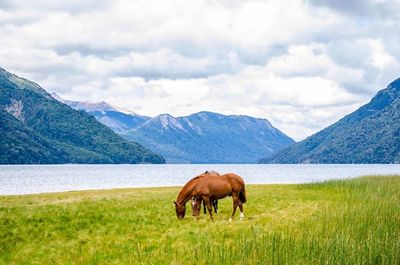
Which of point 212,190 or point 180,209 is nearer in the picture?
point 212,190

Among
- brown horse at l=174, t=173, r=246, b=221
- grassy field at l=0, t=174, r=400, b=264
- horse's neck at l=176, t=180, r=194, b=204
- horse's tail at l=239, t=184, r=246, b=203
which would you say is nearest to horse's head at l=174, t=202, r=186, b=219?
brown horse at l=174, t=173, r=246, b=221

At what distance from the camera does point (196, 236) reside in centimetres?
1883

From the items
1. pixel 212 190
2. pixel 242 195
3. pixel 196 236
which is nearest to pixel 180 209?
pixel 212 190

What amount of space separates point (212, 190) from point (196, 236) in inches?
199

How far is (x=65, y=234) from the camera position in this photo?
2052cm

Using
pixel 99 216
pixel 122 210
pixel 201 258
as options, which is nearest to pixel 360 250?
pixel 201 258

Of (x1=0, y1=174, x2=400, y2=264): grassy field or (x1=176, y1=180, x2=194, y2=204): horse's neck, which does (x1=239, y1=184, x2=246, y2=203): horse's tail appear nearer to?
(x1=0, y1=174, x2=400, y2=264): grassy field

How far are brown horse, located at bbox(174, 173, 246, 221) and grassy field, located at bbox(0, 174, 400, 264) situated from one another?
0.94 meters

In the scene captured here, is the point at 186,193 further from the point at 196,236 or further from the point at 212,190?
the point at 196,236

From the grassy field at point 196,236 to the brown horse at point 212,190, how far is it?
937 millimetres

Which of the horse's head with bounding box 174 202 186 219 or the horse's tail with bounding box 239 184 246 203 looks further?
the horse's tail with bounding box 239 184 246 203

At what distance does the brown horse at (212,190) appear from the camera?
23.7m

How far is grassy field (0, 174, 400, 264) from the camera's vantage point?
12.7 m

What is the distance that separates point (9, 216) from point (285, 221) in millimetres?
15055
